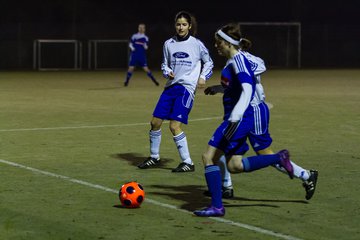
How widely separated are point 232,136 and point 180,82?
3148 mm

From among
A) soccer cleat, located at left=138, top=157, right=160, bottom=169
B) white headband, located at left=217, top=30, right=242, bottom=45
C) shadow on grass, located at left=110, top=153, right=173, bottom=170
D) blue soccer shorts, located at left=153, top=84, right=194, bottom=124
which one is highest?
white headband, located at left=217, top=30, right=242, bottom=45

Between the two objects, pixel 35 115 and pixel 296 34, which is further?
pixel 296 34

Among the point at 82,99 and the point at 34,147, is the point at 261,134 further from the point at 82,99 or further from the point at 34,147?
the point at 82,99

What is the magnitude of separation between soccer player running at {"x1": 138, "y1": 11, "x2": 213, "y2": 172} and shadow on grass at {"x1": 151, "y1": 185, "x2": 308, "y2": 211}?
1.33 meters

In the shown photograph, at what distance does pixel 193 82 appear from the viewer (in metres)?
11.9

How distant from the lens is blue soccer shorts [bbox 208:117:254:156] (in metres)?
8.80

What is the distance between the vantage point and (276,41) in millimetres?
43844

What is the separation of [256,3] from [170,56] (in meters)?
32.4

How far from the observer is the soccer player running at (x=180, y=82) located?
38.6 feet

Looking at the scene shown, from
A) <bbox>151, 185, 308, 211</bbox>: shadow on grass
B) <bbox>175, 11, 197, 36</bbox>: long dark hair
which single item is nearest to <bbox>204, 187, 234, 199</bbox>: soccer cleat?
<bbox>151, 185, 308, 211</bbox>: shadow on grass

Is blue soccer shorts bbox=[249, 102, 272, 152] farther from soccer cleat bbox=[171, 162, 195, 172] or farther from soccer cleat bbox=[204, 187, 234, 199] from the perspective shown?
soccer cleat bbox=[171, 162, 195, 172]

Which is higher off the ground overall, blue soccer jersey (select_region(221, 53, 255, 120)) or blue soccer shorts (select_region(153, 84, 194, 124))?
blue soccer jersey (select_region(221, 53, 255, 120))

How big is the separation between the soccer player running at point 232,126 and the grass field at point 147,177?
0.38 m

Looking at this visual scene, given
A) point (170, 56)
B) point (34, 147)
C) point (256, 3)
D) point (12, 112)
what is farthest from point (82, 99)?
point (256, 3)
